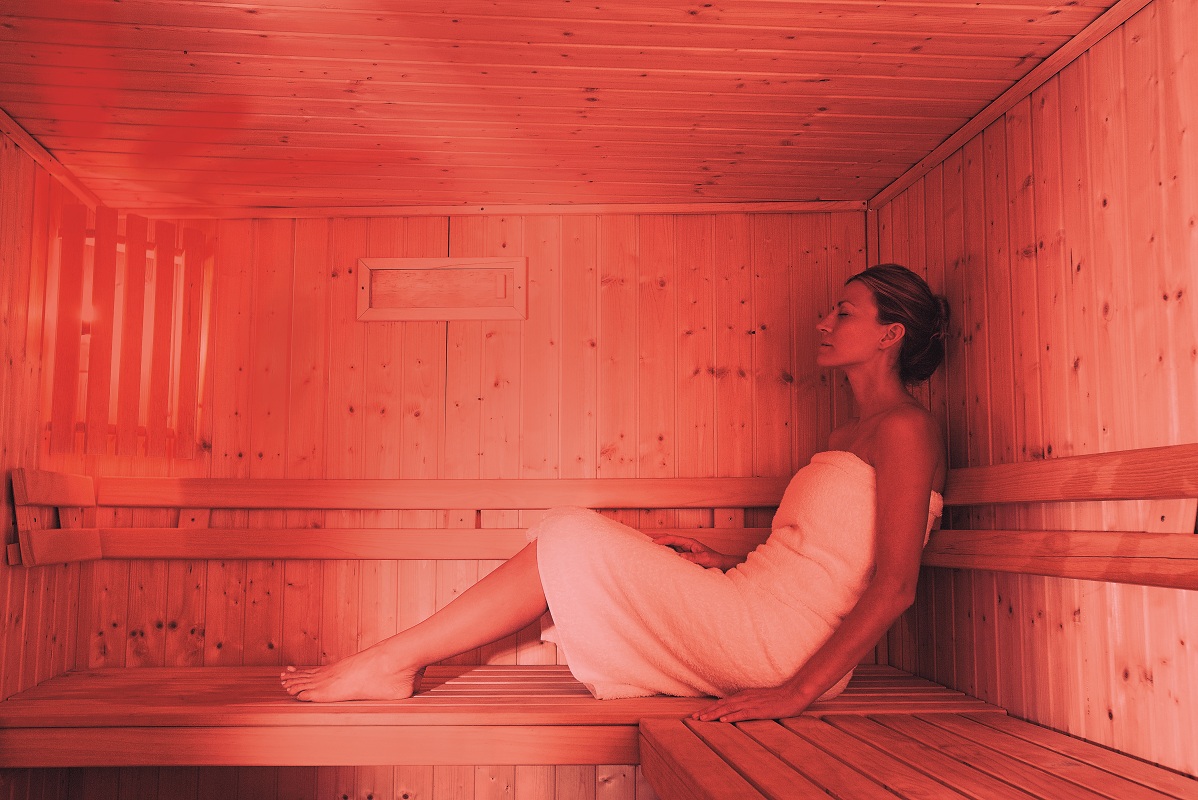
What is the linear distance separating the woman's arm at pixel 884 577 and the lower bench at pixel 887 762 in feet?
0.16

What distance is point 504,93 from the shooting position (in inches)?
87.8

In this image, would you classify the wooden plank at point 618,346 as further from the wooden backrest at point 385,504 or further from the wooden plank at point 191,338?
the wooden plank at point 191,338

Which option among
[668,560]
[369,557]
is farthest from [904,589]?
[369,557]

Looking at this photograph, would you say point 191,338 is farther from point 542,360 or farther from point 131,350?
point 542,360

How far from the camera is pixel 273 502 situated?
289 centimetres

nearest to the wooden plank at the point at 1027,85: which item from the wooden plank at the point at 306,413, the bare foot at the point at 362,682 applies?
the wooden plank at the point at 306,413

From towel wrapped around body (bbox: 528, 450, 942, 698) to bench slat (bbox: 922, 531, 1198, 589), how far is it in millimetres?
274

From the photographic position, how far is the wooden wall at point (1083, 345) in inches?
66.2

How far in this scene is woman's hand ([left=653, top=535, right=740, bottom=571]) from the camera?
264 cm

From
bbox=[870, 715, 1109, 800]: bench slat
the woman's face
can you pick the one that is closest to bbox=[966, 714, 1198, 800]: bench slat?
bbox=[870, 715, 1109, 800]: bench slat

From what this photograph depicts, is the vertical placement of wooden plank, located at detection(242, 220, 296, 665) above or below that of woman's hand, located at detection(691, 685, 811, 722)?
above

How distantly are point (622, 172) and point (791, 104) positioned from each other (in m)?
0.60

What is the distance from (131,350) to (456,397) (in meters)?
0.92

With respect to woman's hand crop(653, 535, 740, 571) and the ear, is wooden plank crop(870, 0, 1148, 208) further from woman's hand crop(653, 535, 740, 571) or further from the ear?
woman's hand crop(653, 535, 740, 571)
